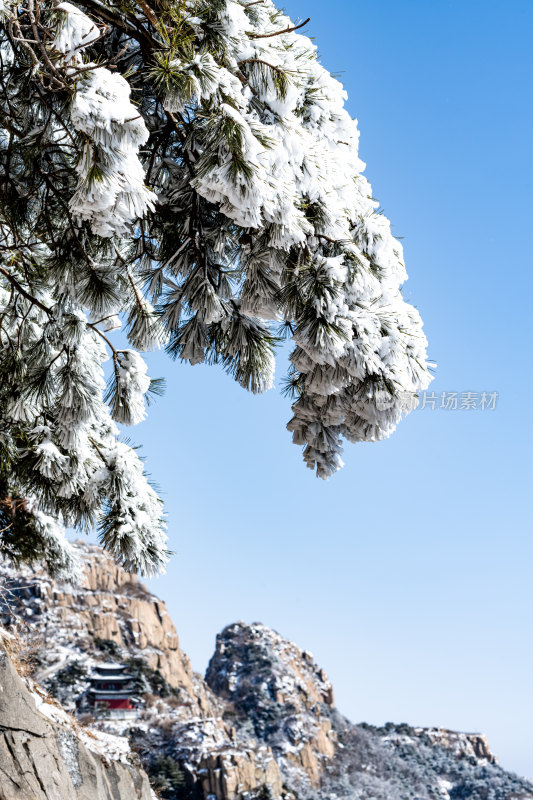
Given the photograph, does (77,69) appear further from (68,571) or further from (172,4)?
(68,571)

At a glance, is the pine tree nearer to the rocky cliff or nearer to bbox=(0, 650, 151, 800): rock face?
bbox=(0, 650, 151, 800): rock face

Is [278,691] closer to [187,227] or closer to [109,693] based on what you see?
[109,693]

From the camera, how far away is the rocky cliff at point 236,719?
30.5 metres

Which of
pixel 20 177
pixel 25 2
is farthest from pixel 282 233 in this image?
pixel 20 177

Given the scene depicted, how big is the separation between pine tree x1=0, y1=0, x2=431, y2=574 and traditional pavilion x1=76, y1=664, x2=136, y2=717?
1306 inches

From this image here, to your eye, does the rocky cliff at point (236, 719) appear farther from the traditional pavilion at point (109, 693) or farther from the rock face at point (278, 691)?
the traditional pavilion at point (109, 693)

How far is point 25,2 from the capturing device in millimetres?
2131

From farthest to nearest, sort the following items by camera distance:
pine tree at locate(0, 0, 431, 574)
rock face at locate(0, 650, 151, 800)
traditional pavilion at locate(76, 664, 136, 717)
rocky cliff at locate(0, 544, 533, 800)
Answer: traditional pavilion at locate(76, 664, 136, 717) < rocky cliff at locate(0, 544, 533, 800) < rock face at locate(0, 650, 151, 800) < pine tree at locate(0, 0, 431, 574)

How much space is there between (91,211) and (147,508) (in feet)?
6.07

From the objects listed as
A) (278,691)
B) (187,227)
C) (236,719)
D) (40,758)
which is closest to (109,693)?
(236,719)

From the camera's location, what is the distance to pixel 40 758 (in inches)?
127

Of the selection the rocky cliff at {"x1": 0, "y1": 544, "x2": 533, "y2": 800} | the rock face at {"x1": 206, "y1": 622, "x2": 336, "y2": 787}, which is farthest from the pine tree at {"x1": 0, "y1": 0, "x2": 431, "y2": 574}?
the rock face at {"x1": 206, "y1": 622, "x2": 336, "y2": 787}

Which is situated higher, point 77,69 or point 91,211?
point 77,69

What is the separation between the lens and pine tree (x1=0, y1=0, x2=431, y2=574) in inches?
74.3
